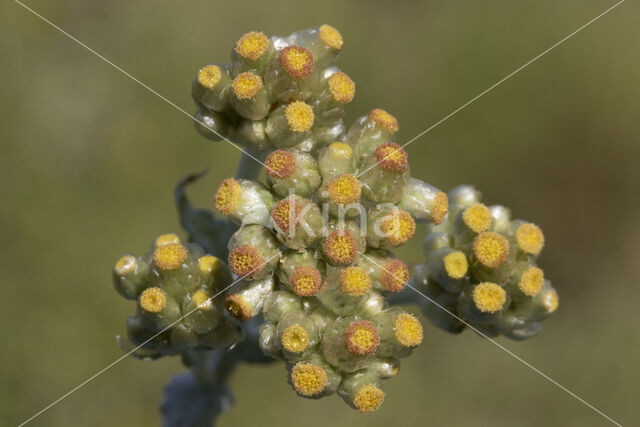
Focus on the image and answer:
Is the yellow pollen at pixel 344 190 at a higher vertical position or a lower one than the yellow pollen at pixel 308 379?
higher

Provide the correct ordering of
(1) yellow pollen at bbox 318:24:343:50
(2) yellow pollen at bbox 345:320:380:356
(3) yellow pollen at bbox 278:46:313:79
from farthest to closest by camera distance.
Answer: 1. (1) yellow pollen at bbox 318:24:343:50
2. (3) yellow pollen at bbox 278:46:313:79
3. (2) yellow pollen at bbox 345:320:380:356

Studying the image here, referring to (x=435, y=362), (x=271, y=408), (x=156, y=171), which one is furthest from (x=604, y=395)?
(x=156, y=171)

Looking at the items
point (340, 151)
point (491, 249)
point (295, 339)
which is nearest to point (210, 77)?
point (340, 151)

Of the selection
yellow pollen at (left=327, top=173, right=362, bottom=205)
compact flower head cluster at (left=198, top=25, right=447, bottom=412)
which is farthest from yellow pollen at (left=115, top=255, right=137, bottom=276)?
yellow pollen at (left=327, top=173, right=362, bottom=205)

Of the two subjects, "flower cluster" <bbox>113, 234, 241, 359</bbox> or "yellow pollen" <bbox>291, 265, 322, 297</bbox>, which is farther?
"flower cluster" <bbox>113, 234, 241, 359</bbox>

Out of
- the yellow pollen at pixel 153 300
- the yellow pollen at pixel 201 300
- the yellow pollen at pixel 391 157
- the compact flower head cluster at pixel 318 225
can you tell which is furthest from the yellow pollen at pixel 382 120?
the yellow pollen at pixel 153 300

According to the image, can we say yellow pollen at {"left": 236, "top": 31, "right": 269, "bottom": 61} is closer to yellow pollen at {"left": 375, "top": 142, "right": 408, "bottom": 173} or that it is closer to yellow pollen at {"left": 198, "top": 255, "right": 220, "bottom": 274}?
yellow pollen at {"left": 375, "top": 142, "right": 408, "bottom": 173}

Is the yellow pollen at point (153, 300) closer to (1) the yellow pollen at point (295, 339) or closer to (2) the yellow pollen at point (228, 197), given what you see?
(2) the yellow pollen at point (228, 197)

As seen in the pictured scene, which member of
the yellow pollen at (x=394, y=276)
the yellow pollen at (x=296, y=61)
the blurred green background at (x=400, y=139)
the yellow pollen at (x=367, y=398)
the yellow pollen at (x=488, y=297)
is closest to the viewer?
the yellow pollen at (x=367, y=398)
